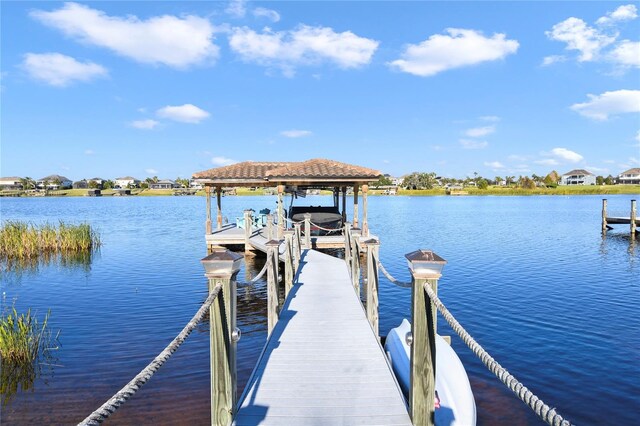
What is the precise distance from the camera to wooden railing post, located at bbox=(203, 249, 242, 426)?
3.99 metres

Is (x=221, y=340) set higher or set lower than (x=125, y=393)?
lower

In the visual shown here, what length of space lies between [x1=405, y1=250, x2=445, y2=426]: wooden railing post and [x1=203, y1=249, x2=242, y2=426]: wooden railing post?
5.91 ft

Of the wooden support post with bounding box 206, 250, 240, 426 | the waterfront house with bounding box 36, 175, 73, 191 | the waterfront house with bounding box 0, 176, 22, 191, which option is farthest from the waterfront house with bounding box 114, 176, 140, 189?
the wooden support post with bounding box 206, 250, 240, 426

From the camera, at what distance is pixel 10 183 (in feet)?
489

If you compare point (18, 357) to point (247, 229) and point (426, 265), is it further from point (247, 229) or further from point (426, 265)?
point (247, 229)

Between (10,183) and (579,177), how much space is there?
212159mm

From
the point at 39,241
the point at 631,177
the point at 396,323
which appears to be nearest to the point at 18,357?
the point at 396,323

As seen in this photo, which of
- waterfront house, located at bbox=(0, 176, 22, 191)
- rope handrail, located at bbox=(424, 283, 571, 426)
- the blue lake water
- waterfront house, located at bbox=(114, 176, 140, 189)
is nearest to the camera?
rope handrail, located at bbox=(424, 283, 571, 426)

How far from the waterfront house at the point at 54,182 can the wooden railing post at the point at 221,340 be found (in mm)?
169910

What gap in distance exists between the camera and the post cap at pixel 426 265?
3838mm

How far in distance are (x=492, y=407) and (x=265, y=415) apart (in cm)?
484

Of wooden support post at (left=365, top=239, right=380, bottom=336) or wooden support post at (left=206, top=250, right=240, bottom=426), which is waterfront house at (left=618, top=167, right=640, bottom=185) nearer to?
wooden support post at (left=365, top=239, right=380, bottom=336)

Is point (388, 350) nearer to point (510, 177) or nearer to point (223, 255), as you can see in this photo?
point (223, 255)

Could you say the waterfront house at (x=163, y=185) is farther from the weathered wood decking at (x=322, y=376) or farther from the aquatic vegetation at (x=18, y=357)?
the weathered wood decking at (x=322, y=376)
